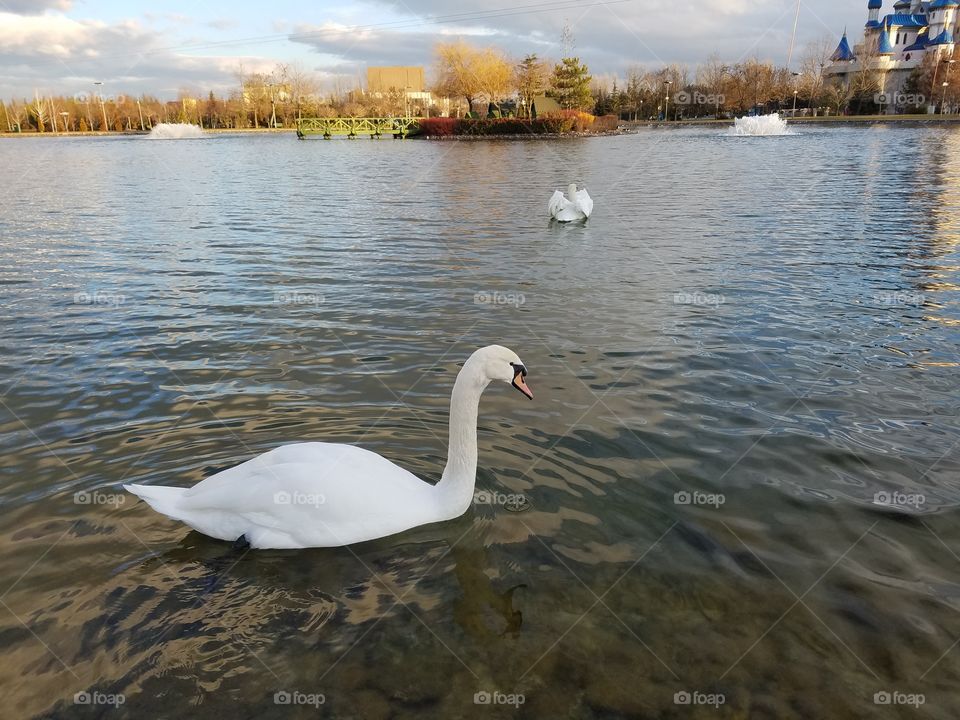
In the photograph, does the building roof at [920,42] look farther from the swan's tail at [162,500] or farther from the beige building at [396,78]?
the swan's tail at [162,500]

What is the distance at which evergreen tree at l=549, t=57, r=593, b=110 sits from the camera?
88875 mm

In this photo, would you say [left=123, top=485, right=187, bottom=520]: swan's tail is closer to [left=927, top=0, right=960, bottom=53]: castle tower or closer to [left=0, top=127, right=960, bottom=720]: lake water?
[left=0, top=127, right=960, bottom=720]: lake water

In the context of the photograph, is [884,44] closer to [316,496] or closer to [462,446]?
[462,446]

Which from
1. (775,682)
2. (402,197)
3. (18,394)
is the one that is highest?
(402,197)

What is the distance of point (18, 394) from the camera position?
693 centimetres

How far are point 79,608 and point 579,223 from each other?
15.3 meters

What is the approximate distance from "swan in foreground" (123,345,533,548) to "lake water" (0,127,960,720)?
0.24m

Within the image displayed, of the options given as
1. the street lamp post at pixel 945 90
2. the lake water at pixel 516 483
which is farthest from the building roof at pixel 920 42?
the lake water at pixel 516 483

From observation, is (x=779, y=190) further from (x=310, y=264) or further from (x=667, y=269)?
(x=310, y=264)

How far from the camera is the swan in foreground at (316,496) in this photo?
13.8 feet

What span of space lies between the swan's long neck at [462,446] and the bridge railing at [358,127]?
264 ft

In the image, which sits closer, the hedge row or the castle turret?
the hedge row

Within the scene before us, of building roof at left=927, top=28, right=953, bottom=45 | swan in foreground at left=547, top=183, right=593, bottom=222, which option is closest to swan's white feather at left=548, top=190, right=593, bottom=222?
swan in foreground at left=547, top=183, right=593, bottom=222

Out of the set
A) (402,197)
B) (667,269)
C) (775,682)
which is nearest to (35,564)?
(775,682)
